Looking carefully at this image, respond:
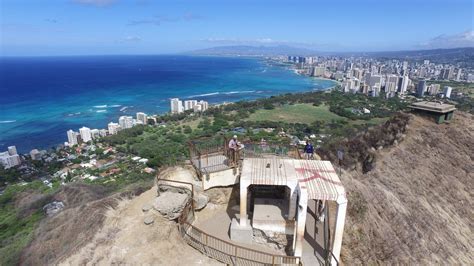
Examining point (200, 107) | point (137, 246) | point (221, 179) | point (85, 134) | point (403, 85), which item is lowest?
point (200, 107)

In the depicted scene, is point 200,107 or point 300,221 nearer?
point 300,221

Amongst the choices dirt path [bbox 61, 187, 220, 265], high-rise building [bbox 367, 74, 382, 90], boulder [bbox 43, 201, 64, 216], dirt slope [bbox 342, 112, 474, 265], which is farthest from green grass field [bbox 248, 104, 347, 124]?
dirt path [bbox 61, 187, 220, 265]

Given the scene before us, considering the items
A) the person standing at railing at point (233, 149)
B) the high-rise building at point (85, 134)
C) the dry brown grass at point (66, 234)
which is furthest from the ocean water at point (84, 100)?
the person standing at railing at point (233, 149)

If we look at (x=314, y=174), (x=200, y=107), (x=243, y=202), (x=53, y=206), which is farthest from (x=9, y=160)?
(x=314, y=174)

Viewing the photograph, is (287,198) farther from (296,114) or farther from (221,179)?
(296,114)

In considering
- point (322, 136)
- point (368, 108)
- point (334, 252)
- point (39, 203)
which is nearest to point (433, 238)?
point (334, 252)

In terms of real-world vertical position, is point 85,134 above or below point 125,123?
above

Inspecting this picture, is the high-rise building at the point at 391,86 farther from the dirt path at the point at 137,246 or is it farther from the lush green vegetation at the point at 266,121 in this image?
the dirt path at the point at 137,246
